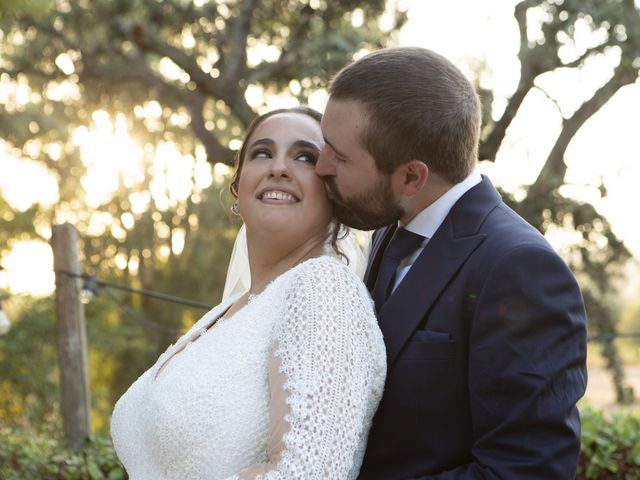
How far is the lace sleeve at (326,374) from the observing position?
1987 mm

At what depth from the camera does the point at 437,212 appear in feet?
7.70

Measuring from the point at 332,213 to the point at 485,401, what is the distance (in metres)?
0.90

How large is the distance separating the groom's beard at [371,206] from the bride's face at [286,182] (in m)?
0.10

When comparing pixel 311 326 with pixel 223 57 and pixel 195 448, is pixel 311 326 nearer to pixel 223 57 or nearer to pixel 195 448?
pixel 195 448

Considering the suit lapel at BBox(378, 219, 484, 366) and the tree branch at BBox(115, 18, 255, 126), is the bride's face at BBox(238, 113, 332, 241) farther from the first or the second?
the tree branch at BBox(115, 18, 255, 126)

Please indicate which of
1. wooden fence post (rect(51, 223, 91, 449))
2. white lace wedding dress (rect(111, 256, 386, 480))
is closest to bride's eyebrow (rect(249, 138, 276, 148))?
white lace wedding dress (rect(111, 256, 386, 480))

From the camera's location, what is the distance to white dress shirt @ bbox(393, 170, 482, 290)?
234cm

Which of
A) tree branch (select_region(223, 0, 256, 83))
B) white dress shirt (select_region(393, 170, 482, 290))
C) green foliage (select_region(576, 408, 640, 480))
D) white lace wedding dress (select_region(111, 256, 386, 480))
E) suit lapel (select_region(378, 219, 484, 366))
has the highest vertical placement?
tree branch (select_region(223, 0, 256, 83))

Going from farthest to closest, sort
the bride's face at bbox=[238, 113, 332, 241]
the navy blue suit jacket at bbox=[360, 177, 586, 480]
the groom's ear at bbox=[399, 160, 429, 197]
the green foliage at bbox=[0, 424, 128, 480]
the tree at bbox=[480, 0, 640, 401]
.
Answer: the tree at bbox=[480, 0, 640, 401] < the green foliage at bbox=[0, 424, 128, 480] < the bride's face at bbox=[238, 113, 332, 241] < the groom's ear at bbox=[399, 160, 429, 197] < the navy blue suit jacket at bbox=[360, 177, 586, 480]

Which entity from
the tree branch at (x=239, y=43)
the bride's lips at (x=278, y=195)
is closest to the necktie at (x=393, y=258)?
the bride's lips at (x=278, y=195)

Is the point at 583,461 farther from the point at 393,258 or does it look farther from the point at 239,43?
the point at 239,43

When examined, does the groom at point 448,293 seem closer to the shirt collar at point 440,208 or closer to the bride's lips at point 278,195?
the shirt collar at point 440,208

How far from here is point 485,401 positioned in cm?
195

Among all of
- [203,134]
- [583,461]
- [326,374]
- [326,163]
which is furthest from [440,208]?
[203,134]
